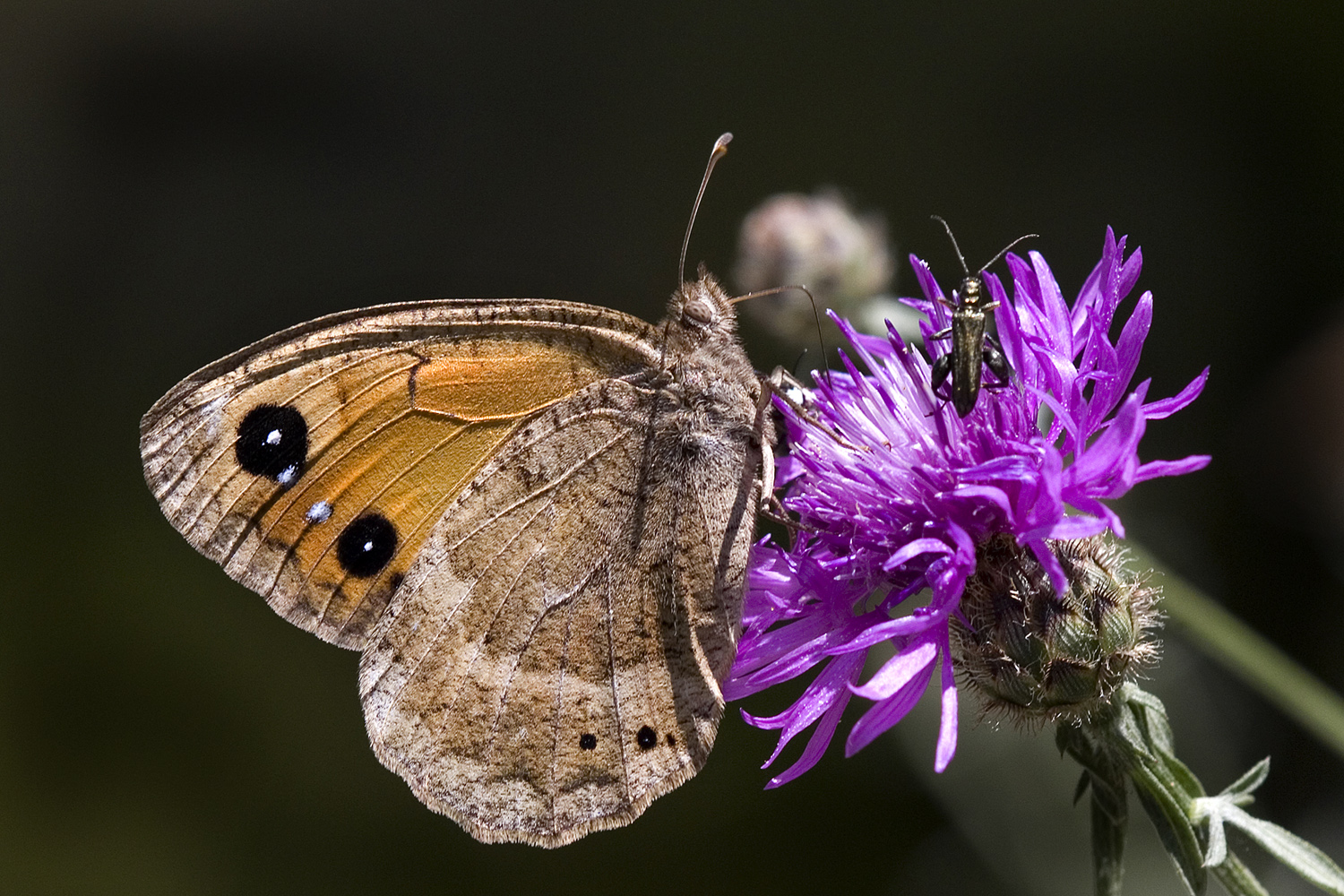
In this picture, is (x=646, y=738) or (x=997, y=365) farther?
(x=997, y=365)

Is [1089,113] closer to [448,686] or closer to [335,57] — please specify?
[335,57]

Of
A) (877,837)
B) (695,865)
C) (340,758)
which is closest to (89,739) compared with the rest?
(340,758)

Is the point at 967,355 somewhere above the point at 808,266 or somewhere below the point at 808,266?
above

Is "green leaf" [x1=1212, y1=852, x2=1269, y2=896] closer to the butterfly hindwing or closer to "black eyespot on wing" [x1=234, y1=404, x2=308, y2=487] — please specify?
the butterfly hindwing

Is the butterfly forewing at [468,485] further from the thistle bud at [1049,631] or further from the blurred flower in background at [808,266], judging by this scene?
the blurred flower in background at [808,266]

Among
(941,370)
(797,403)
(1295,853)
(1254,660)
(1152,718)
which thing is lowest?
(1254,660)

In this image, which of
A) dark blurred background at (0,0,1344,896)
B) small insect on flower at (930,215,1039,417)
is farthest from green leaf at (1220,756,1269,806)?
dark blurred background at (0,0,1344,896)

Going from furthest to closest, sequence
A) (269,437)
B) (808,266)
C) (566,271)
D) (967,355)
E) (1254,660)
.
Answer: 1. (566,271)
2. (808,266)
3. (1254,660)
4. (269,437)
5. (967,355)

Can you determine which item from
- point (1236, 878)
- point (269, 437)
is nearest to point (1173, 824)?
point (1236, 878)

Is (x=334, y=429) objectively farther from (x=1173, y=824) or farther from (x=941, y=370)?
(x=1173, y=824)
